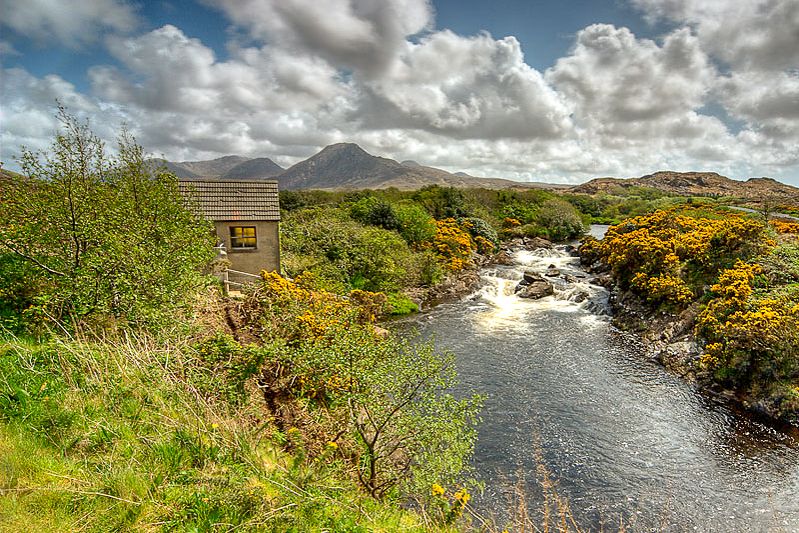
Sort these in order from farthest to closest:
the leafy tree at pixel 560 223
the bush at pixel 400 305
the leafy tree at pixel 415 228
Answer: the leafy tree at pixel 560 223 < the leafy tree at pixel 415 228 < the bush at pixel 400 305

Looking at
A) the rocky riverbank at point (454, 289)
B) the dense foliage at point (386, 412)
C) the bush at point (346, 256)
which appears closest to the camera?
the dense foliage at point (386, 412)

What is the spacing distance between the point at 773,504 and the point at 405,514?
10298 millimetres

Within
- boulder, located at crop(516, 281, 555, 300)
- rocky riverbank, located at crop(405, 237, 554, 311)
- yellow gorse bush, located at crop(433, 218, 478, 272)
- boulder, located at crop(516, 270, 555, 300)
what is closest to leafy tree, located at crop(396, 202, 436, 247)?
yellow gorse bush, located at crop(433, 218, 478, 272)

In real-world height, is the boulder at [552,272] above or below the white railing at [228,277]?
below

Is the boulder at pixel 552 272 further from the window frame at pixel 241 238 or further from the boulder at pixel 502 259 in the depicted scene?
the window frame at pixel 241 238

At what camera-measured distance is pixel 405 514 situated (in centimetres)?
746

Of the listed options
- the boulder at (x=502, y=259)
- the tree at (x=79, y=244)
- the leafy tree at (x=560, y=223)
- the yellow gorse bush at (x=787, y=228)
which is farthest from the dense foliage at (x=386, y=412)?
the leafy tree at (x=560, y=223)

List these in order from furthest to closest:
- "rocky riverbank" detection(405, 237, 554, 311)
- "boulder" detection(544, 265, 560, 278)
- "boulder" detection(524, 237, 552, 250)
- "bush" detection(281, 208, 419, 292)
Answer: "boulder" detection(524, 237, 552, 250) < "boulder" detection(544, 265, 560, 278) < "rocky riverbank" detection(405, 237, 554, 311) < "bush" detection(281, 208, 419, 292)

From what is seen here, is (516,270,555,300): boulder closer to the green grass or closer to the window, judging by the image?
the window

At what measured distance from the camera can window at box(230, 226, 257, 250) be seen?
68.5 feet

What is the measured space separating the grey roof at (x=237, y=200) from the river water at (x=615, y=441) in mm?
11623

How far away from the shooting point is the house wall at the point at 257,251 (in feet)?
67.9

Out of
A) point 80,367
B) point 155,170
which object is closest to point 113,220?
point 80,367

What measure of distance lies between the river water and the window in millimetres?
11186
